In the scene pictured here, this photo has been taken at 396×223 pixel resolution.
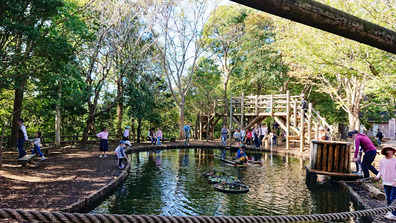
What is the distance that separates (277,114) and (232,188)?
1436cm

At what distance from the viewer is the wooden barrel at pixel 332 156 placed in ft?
33.7

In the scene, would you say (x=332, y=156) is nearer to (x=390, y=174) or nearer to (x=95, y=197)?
(x=390, y=174)

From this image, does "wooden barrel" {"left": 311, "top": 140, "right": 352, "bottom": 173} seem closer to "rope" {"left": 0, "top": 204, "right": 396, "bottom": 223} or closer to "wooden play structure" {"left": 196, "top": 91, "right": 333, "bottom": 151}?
"wooden play structure" {"left": 196, "top": 91, "right": 333, "bottom": 151}

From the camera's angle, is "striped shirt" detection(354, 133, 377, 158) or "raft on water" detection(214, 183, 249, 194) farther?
"raft on water" detection(214, 183, 249, 194)

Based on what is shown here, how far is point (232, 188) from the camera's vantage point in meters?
9.49

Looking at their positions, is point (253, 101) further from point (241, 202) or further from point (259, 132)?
point (241, 202)

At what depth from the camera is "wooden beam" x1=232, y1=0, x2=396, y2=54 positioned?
134cm

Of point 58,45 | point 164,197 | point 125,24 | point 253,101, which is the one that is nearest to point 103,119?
point 125,24

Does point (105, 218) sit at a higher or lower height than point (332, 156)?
higher

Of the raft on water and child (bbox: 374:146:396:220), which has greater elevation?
child (bbox: 374:146:396:220)

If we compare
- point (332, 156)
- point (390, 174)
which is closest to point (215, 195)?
point (390, 174)

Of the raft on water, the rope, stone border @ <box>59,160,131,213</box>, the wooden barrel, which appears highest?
the rope

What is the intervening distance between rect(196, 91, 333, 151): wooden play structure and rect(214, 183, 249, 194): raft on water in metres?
10.1

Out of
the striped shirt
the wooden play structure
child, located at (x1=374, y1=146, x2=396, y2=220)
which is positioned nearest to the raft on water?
the striped shirt
